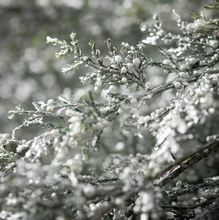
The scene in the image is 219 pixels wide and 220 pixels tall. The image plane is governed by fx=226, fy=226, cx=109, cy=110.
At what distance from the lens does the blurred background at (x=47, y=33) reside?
200cm

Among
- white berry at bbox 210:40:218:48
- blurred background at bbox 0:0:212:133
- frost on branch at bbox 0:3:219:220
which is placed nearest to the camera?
frost on branch at bbox 0:3:219:220

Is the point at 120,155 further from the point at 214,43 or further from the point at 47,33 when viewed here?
the point at 47,33

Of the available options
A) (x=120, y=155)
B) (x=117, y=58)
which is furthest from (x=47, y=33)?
(x=120, y=155)

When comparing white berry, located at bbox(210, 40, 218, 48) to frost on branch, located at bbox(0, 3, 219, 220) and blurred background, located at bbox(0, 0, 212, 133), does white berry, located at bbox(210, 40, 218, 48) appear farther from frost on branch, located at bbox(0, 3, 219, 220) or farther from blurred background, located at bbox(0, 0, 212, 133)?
blurred background, located at bbox(0, 0, 212, 133)

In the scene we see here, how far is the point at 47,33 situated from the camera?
2084 mm

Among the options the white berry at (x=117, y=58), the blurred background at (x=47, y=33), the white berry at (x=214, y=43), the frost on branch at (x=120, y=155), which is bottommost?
the frost on branch at (x=120, y=155)

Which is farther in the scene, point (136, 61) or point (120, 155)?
point (136, 61)

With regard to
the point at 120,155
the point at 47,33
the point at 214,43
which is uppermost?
the point at 47,33

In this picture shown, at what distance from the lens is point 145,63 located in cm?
65

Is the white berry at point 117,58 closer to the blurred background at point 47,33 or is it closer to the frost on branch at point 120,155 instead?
the frost on branch at point 120,155

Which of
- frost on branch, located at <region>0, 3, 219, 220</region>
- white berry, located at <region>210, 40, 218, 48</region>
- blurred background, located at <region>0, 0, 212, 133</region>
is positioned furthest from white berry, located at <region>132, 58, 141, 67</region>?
blurred background, located at <region>0, 0, 212, 133</region>

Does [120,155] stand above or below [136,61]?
below

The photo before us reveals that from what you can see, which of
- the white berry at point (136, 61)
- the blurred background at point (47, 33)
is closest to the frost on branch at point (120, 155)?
the white berry at point (136, 61)

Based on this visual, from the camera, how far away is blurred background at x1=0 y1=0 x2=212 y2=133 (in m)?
2.00
